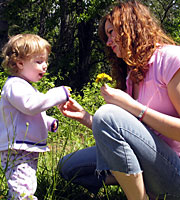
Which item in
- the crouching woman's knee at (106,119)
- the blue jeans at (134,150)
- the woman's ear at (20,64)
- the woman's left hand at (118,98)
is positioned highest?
the woman's ear at (20,64)

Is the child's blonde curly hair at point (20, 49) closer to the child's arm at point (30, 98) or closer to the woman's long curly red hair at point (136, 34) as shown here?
the child's arm at point (30, 98)

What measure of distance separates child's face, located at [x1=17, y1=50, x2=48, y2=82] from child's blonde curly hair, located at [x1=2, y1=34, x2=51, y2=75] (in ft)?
0.09

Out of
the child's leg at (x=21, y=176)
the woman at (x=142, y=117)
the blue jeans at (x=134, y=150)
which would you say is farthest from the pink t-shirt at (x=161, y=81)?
the child's leg at (x=21, y=176)

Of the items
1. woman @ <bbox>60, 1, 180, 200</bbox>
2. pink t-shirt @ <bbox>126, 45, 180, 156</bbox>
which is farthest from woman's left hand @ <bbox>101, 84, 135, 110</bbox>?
pink t-shirt @ <bbox>126, 45, 180, 156</bbox>

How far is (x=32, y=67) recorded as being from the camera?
6.57ft

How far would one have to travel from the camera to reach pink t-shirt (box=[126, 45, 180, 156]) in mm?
1778

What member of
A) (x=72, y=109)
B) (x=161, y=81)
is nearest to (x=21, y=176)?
(x=72, y=109)

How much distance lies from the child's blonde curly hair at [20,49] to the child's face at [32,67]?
26 mm

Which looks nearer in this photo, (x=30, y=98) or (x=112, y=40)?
(x=30, y=98)

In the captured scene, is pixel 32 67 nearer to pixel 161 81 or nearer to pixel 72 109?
pixel 72 109

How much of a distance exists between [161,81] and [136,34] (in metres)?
0.35

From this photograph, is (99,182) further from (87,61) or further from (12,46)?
(87,61)

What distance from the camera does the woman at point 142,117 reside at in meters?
1.73

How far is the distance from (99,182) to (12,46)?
1097 mm
